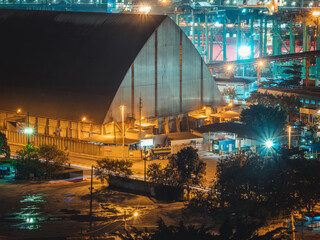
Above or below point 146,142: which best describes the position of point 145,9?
above

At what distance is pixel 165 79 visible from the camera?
54.8 metres

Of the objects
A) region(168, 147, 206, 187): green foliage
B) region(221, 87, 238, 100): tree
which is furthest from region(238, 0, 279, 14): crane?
region(168, 147, 206, 187): green foliage

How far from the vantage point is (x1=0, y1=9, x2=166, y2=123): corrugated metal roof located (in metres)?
51.7

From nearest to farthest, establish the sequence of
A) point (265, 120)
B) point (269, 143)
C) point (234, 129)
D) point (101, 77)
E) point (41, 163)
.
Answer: point (41, 163) < point (269, 143) < point (234, 129) < point (265, 120) < point (101, 77)

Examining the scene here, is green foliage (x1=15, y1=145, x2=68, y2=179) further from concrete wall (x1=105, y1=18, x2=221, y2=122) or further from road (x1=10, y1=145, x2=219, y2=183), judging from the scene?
concrete wall (x1=105, y1=18, x2=221, y2=122)

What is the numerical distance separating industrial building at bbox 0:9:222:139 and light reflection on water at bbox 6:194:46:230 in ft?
46.2

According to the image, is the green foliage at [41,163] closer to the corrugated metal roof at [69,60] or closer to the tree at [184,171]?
the corrugated metal roof at [69,60]

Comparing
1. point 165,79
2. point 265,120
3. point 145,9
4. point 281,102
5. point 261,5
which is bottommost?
point 265,120

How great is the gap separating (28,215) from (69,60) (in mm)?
24866

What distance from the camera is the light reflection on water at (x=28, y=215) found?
102 ft

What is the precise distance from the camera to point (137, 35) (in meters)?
53.5

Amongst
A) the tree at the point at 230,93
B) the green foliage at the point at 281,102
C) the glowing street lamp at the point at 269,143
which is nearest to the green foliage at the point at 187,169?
the glowing street lamp at the point at 269,143

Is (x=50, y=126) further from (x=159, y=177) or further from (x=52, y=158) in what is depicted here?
(x=159, y=177)

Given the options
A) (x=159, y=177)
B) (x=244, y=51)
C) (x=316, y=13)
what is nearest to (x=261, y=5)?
(x=244, y=51)
